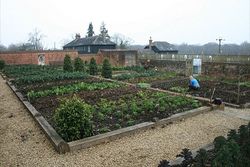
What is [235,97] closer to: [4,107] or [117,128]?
[117,128]

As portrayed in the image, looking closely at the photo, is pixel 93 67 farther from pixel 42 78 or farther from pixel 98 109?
pixel 98 109

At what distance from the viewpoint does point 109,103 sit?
37.7 ft

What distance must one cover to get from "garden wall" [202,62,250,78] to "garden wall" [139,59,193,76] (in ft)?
4.47

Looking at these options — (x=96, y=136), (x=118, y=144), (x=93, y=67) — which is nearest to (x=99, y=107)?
(x=96, y=136)

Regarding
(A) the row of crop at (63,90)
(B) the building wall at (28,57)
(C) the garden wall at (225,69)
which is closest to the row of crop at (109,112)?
(A) the row of crop at (63,90)

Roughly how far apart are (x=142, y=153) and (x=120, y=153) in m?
0.58

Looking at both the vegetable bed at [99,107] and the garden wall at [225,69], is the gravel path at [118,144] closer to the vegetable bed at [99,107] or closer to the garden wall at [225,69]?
the vegetable bed at [99,107]

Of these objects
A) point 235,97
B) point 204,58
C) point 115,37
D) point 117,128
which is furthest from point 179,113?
point 115,37

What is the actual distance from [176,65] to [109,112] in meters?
18.4

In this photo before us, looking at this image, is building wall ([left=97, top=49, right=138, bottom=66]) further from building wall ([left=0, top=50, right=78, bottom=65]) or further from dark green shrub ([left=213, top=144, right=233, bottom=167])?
dark green shrub ([left=213, top=144, right=233, bottom=167])

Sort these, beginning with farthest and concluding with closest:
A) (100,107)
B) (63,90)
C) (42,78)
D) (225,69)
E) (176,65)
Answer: (176,65)
(225,69)
(42,78)
(63,90)
(100,107)

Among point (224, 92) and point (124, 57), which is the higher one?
point (124, 57)

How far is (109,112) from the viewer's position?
1016 centimetres

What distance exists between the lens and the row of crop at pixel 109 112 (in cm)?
749
